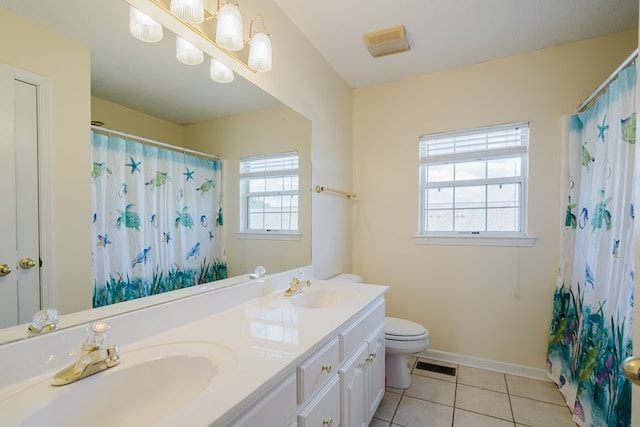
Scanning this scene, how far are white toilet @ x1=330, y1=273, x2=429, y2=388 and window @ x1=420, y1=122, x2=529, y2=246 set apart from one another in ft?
2.70

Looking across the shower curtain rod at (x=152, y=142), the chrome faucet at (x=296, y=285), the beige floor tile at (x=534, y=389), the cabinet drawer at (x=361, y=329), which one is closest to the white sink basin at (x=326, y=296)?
the chrome faucet at (x=296, y=285)

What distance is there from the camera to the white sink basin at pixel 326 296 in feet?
5.20

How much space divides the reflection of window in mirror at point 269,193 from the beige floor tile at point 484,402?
5.14 ft

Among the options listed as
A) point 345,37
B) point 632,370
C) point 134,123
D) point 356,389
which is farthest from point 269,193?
point 632,370

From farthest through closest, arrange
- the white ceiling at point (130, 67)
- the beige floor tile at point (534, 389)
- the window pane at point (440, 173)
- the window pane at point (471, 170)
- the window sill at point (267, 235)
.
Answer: the window pane at point (440, 173) < the window pane at point (471, 170) < the beige floor tile at point (534, 389) < the window sill at point (267, 235) < the white ceiling at point (130, 67)

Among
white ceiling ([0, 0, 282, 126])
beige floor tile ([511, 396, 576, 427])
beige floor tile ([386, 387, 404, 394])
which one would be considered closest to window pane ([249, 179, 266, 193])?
white ceiling ([0, 0, 282, 126])

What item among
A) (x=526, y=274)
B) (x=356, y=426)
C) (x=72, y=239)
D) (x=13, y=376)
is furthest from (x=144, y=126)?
(x=526, y=274)

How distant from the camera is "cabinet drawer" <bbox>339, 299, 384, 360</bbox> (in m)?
1.19

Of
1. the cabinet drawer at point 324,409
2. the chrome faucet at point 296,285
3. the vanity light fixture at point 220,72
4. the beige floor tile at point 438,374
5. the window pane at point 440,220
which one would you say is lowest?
the beige floor tile at point 438,374

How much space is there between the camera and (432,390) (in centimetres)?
198

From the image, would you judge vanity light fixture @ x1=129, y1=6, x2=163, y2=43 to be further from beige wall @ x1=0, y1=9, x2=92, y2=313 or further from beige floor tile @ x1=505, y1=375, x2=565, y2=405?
beige floor tile @ x1=505, y1=375, x2=565, y2=405

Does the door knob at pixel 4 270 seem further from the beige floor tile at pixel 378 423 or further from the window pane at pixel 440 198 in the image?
the window pane at pixel 440 198

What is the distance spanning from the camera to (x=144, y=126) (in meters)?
1.04

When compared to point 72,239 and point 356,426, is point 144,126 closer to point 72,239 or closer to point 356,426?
point 72,239
